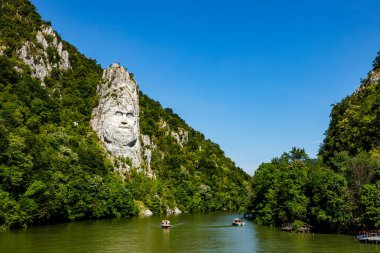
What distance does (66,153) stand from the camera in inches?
3418

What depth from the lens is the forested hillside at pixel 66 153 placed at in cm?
6284

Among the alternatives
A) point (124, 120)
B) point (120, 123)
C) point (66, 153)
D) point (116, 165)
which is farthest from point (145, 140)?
point (66, 153)

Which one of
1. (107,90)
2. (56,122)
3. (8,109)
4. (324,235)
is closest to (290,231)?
(324,235)

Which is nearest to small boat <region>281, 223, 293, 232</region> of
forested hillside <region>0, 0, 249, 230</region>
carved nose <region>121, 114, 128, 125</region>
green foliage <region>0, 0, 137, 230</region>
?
forested hillside <region>0, 0, 249, 230</region>

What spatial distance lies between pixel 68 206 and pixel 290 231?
43279 millimetres

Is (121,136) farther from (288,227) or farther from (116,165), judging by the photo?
(288,227)

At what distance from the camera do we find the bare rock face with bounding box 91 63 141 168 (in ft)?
397

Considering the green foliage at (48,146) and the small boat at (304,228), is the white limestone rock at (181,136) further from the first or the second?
the small boat at (304,228)

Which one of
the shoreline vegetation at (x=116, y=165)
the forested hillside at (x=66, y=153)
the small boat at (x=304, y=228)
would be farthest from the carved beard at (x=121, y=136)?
the small boat at (x=304, y=228)

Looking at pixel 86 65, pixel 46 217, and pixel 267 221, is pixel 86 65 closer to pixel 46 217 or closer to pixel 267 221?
pixel 46 217

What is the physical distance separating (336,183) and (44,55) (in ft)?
351

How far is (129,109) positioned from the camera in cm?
12675

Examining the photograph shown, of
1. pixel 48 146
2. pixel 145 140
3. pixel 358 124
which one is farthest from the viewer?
pixel 145 140

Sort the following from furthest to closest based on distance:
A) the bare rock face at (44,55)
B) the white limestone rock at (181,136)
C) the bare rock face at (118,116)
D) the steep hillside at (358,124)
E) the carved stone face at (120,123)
Answer: the white limestone rock at (181,136), the bare rock face at (44,55), the carved stone face at (120,123), the bare rock face at (118,116), the steep hillside at (358,124)
